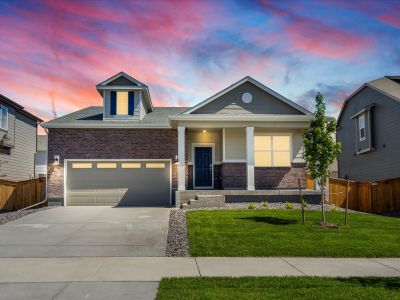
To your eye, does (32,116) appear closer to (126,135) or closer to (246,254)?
(126,135)

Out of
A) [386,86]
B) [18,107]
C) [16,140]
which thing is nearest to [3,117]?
[18,107]

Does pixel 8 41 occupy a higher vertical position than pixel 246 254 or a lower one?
higher

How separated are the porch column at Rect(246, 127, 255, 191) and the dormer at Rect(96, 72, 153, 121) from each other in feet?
20.8

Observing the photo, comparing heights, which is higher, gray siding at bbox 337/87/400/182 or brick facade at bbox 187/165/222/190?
gray siding at bbox 337/87/400/182

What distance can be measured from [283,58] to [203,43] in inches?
130

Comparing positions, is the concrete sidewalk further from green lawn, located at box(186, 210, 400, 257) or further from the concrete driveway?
the concrete driveway

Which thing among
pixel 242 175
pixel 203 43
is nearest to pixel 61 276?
pixel 203 43

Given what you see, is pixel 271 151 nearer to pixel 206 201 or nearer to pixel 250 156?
pixel 250 156

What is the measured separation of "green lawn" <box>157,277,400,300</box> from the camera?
6.25 m

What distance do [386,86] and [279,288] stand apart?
20718mm

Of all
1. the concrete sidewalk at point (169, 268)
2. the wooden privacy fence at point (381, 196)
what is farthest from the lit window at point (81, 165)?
the wooden privacy fence at point (381, 196)

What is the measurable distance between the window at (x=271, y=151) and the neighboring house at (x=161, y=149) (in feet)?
0.17

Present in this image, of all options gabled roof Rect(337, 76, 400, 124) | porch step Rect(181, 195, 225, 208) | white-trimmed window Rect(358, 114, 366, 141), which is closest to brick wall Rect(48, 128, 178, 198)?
porch step Rect(181, 195, 225, 208)

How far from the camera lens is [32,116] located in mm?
29469
